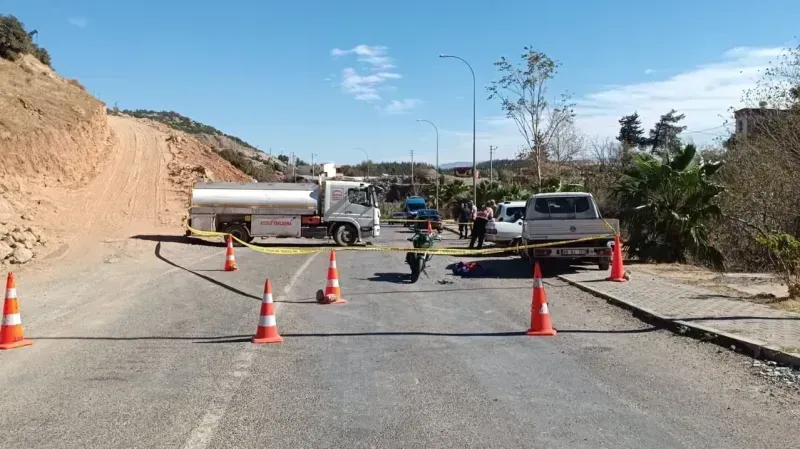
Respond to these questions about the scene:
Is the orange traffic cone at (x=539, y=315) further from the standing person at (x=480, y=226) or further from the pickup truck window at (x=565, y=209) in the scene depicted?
the standing person at (x=480, y=226)

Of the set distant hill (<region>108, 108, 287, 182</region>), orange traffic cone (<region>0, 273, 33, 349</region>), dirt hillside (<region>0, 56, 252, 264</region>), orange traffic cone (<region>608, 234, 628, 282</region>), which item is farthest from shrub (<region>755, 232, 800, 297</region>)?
distant hill (<region>108, 108, 287, 182</region>)

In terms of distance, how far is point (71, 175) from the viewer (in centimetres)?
3384

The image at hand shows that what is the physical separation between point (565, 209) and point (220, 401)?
1255 centimetres

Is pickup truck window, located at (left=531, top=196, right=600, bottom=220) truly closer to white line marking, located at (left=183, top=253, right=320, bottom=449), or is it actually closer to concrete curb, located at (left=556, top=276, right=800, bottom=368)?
concrete curb, located at (left=556, top=276, right=800, bottom=368)

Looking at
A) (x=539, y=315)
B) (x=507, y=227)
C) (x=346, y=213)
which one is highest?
(x=346, y=213)

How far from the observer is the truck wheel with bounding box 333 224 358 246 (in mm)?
26875

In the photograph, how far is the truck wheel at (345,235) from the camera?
26.9 m

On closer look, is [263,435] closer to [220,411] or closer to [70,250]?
[220,411]

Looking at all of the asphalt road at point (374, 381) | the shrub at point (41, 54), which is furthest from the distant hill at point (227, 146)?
the asphalt road at point (374, 381)

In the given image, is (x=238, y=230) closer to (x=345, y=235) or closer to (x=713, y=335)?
(x=345, y=235)

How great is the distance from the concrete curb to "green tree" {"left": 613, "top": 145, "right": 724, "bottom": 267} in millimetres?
6404

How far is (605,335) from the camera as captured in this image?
348 inches

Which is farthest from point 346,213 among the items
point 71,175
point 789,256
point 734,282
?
point 789,256

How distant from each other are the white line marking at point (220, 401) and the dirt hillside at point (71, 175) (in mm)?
13117
